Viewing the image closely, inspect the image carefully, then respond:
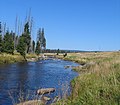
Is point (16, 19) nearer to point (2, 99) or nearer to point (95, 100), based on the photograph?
point (2, 99)

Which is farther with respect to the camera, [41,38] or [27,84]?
[41,38]

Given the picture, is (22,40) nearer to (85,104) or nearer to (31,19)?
(31,19)

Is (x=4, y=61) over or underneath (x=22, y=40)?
underneath

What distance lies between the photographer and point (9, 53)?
74.6 metres

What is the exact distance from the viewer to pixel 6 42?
75.1 meters

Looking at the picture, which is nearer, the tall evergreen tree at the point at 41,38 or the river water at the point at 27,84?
the river water at the point at 27,84

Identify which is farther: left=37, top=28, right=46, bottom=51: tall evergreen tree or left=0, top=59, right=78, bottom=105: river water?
left=37, top=28, right=46, bottom=51: tall evergreen tree

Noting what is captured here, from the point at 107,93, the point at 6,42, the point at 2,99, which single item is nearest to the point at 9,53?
the point at 6,42

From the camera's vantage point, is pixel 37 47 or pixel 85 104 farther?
pixel 37 47

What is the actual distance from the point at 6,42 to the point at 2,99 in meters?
59.1

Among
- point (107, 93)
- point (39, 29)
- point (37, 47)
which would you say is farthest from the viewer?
point (39, 29)

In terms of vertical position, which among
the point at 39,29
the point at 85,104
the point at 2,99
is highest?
the point at 39,29

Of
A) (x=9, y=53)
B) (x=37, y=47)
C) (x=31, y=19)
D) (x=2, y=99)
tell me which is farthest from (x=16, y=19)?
(x=2, y=99)

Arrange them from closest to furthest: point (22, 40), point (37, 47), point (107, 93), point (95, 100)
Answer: point (95, 100)
point (107, 93)
point (22, 40)
point (37, 47)
